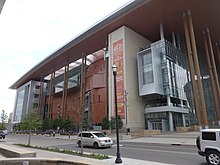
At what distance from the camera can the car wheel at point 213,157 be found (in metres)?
9.00

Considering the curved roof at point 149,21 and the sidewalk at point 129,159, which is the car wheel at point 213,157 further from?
the curved roof at point 149,21

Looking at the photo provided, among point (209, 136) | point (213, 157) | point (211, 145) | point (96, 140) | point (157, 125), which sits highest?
point (157, 125)

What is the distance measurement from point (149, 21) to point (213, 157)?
4488 cm

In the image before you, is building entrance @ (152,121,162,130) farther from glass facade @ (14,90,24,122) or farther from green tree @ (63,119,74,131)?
glass facade @ (14,90,24,122)

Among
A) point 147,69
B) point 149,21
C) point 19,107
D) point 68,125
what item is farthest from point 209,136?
point 19,107

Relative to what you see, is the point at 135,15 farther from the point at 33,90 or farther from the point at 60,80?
the point at 33,90

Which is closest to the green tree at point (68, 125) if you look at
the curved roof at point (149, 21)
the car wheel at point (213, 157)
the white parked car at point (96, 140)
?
the curved roof at point (149, 21)

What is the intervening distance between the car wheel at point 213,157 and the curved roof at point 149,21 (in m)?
38.9

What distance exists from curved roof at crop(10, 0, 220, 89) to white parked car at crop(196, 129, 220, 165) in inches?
1506

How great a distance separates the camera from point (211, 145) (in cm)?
928

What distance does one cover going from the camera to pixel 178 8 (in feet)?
149

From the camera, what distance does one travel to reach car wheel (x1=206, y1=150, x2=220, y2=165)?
8999mm

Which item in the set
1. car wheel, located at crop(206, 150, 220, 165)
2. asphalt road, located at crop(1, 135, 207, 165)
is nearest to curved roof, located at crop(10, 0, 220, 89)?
asphalt road, located at crop(1, 135, 207, 165)

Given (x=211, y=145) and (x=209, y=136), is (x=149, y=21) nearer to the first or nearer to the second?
(x=209, y=136)
